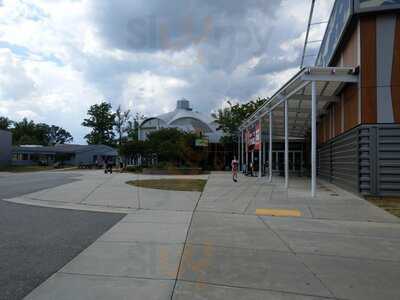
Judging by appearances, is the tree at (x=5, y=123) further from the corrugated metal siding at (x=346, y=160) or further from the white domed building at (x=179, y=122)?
the corrugated metal siding at (x=346, y=160)

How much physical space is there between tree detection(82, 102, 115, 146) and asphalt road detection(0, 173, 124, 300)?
85.8m

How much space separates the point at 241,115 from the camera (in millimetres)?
45250

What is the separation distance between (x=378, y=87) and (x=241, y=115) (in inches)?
1153

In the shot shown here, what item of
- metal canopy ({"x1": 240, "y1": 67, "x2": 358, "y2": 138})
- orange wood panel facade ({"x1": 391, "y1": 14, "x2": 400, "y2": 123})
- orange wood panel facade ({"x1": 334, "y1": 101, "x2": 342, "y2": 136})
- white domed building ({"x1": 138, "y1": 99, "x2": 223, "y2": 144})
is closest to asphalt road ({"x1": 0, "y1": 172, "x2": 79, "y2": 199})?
metal canopy ({"x1": 240, "y1": 67, "x2": 358, "y2": 138})

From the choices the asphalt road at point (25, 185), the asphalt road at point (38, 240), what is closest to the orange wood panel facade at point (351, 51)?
the asphalt road at point (38, 240)

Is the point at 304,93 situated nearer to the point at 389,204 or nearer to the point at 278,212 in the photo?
the point at 389,204

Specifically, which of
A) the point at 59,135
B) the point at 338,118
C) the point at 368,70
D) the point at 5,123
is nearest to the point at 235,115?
the point at 338,118

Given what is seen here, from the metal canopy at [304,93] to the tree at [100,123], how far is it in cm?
6830

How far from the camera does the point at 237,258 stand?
22.0ft

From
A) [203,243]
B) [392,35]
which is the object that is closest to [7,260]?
[203,243]

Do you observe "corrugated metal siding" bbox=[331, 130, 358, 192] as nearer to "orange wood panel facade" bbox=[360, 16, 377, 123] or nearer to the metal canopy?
"orange wood panel facade" bbox=[360, 16, 377, 123]

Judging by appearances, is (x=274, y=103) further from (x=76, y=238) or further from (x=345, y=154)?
(x=76, y=238)

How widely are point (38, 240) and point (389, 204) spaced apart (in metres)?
12.2

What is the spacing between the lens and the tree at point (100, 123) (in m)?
96.4
